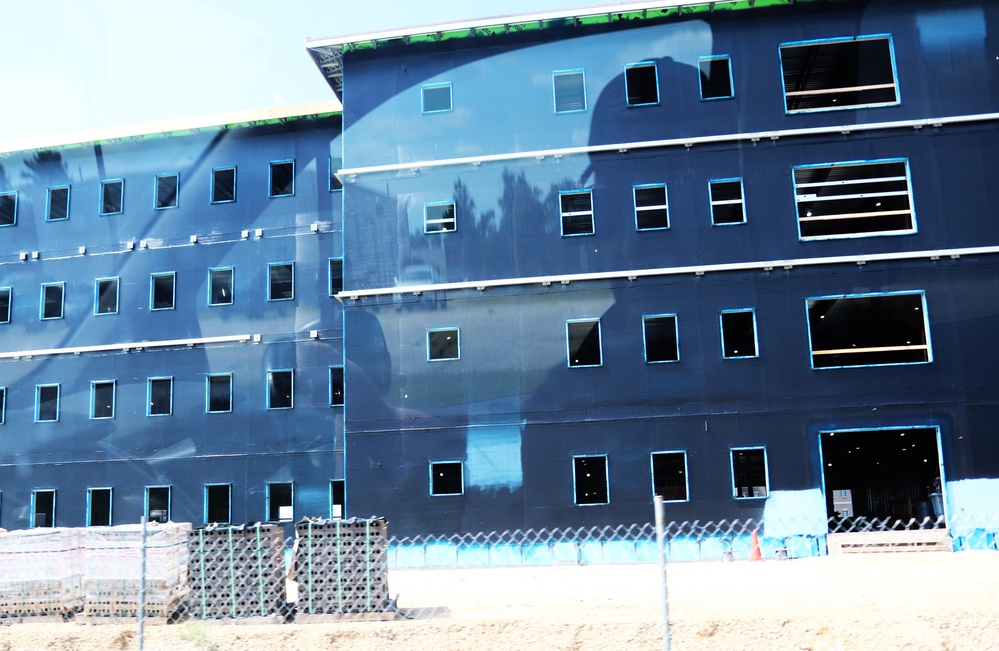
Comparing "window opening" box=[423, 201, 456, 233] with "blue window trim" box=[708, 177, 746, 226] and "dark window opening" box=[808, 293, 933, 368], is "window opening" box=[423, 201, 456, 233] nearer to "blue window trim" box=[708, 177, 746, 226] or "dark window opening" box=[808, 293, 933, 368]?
"blue window trim" box=[708, 177, 746, 226]

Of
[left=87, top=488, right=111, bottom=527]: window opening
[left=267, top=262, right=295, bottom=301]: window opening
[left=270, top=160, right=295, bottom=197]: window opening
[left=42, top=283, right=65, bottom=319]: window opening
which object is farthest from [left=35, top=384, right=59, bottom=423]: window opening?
[left=270, top=160, right=295, bottom=197]: window opening

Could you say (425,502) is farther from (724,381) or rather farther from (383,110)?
(383,110)

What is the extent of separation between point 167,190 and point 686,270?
18303 mm

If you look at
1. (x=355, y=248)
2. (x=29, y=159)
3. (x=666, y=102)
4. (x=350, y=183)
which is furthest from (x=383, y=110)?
(x=29, y=159)

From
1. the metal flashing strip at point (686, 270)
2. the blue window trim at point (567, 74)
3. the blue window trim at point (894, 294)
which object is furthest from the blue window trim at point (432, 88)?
the blue window trim at point (894, 294)

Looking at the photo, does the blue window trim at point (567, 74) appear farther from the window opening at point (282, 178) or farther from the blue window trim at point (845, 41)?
the window opening at point (282, 178)

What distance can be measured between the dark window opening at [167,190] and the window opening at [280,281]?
443 centimetres

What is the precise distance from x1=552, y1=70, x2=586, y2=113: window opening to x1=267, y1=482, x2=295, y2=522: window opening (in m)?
14.5

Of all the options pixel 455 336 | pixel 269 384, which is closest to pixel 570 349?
pixel 455 336

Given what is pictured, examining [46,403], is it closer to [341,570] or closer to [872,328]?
[341,570]

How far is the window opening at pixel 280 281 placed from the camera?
29000 millimetres

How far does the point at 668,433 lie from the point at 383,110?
40.9 feet

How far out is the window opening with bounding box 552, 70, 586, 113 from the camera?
24.9 meters

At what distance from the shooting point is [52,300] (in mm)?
30562
